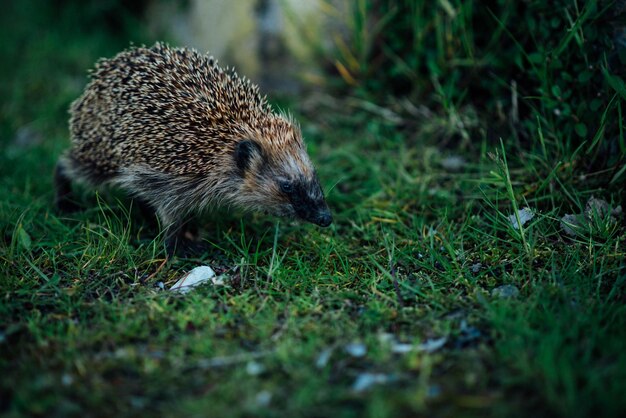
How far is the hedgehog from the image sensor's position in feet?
13.5

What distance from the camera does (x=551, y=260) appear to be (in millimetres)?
3564

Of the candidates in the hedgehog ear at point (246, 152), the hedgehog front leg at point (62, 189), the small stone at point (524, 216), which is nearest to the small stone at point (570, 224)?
the small stone at point (524, 216)

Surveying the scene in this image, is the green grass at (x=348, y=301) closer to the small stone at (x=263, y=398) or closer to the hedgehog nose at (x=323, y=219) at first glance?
the small stone at (x=263, y=398)

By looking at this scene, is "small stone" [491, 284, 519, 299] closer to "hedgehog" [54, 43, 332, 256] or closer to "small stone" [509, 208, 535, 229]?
"small stone" [509, 208, 535, 229]

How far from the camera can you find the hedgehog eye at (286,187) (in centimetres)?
409

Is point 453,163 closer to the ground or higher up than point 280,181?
closer to the ground

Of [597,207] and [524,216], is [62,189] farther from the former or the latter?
[597,207]

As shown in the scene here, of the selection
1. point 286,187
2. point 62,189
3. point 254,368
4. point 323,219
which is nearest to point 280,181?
point 286,187

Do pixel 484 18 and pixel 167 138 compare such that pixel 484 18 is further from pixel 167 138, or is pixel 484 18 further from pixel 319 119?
pixel 167 138

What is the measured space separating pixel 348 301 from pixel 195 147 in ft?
5.36

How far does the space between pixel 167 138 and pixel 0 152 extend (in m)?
2.17

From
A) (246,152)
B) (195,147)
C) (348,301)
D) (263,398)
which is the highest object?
(195,147)

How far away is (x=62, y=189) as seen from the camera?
15.5 feet

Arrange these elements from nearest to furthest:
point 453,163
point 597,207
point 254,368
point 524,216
Result: point 254,368, point 597,207, point 524,216, point 453,163
